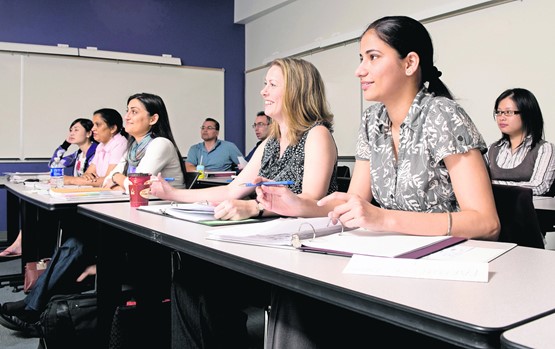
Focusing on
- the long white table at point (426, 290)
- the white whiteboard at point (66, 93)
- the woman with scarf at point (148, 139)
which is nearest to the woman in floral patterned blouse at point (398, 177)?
the long white table at point (426, 290)

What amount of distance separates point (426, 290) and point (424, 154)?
0.69 meters

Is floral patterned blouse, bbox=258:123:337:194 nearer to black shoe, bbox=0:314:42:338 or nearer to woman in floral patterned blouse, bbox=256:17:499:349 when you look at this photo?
woman in floral patterned blouse, bbox=256:17:499:349

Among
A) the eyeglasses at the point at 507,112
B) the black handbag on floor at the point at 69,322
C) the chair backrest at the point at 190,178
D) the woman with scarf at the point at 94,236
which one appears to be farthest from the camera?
the eyeglasses at the point at 507,112

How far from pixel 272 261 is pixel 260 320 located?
1766 millimetres

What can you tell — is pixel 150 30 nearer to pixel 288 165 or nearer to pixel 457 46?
pixel 457 46

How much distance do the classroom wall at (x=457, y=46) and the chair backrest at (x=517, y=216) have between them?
1.76 meters

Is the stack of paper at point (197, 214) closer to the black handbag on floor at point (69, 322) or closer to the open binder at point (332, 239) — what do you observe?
the open binder at point (332, 239)

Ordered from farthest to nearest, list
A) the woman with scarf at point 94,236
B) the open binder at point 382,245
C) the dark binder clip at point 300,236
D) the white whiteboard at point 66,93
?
the white whiteboard at point 66,93 → the woman with scarf at point 94,236 → the dark binder clip at point 300,236 → the open binder at point 382,245

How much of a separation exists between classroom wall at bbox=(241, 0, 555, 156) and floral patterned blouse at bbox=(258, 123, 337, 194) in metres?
1.35

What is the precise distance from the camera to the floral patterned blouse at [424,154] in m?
1.31

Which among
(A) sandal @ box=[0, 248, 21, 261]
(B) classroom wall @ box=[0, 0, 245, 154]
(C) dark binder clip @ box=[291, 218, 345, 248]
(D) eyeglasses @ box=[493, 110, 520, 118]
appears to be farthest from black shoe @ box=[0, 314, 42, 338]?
(B) classroom wall @ box=[0, 0, 245, 154]

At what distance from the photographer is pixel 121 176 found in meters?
2.86

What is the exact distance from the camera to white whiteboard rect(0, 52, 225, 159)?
Answer: 5633 mm

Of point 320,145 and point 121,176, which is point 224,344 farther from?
point 121,176
